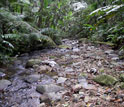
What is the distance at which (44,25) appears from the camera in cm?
985

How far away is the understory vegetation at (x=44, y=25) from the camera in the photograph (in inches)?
103

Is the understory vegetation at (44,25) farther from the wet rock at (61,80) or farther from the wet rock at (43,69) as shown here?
the wet rock at (61,80)

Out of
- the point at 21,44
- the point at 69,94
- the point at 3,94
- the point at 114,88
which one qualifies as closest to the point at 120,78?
the point at 114,88

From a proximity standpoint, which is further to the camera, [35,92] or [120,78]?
[120,78]

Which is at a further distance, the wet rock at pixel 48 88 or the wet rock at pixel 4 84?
the wet rock at pixel 4 84

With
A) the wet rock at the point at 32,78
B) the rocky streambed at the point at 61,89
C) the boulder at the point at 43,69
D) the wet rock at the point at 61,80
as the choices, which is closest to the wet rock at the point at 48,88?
the rocky streambed at the point at 61,89

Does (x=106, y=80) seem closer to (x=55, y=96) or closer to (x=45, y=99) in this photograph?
(x=55, y=96)

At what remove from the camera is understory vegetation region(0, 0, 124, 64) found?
2622 mm

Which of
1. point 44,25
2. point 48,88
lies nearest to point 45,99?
point 48,88

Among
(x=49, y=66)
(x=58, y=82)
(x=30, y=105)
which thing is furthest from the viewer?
(x=49, y=66)

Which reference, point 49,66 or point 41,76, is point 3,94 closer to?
point 41,76

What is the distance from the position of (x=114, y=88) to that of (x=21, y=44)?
3.81 meters

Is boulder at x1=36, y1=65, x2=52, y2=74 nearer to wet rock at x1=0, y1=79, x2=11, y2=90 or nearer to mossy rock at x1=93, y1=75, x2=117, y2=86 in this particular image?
wet rock at x1=0, y1=79, x2=11, y2=90

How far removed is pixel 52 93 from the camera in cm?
202
